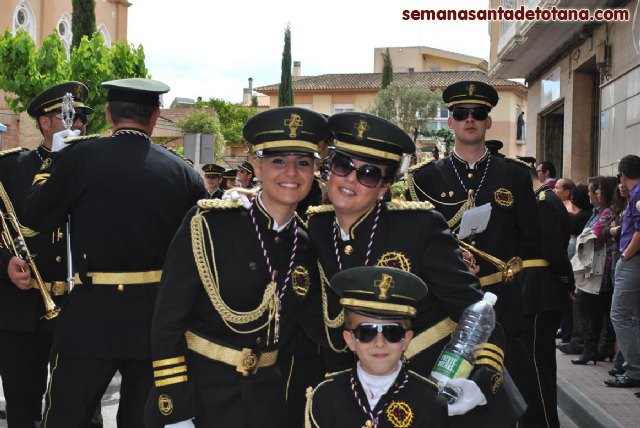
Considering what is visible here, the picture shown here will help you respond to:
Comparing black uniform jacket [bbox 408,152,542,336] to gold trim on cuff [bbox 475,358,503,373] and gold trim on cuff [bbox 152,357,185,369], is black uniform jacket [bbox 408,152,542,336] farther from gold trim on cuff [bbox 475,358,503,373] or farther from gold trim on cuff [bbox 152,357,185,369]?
gold trim on cuff [bbox 152,357,185,369]

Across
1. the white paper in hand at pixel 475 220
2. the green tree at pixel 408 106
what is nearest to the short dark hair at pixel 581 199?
the white paper in hand at pixel 475 220

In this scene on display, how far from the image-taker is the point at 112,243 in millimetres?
4762

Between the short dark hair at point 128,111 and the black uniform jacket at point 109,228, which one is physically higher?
the short dark hair at point 128,111

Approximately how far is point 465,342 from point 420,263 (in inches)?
16.2

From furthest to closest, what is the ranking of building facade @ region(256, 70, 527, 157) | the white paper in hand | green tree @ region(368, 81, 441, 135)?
building facade @ region(256, 70, 527, 157) → green tree @ region(368, 81, 441, 135) → the white paper in hand

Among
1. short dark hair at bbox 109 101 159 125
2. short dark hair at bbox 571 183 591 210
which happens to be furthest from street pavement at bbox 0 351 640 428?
short dark hair at bbox 109 101 159 125

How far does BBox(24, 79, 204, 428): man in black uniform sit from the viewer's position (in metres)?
4.69

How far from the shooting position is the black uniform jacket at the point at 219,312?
147 inches

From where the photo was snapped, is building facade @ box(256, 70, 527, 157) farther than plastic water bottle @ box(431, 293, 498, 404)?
Yes

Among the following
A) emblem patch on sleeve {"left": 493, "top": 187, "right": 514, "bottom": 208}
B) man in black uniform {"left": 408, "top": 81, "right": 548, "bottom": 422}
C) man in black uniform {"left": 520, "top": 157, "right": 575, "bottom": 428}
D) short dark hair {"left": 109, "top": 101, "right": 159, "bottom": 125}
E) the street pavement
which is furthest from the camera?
the street pavement

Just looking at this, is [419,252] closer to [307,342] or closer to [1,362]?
[307,342]

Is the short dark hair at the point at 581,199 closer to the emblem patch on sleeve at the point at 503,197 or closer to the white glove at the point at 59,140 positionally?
the emblem patch on sleeve at the point at 503,197

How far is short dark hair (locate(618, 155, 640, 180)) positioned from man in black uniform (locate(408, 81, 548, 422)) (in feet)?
11.2

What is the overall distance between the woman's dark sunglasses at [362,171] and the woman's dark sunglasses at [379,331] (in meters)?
0.66
